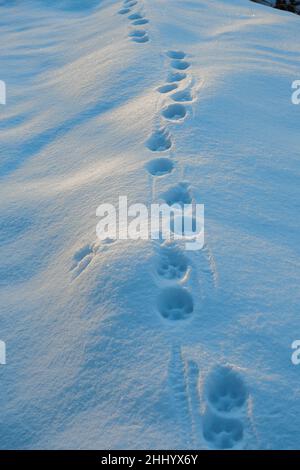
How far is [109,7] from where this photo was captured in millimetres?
4773

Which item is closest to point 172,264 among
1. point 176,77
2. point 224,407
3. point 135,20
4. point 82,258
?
point 82,258

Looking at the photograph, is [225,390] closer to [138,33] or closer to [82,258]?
[82,258]

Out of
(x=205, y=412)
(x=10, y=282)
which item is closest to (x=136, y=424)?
(x=205, y=412)

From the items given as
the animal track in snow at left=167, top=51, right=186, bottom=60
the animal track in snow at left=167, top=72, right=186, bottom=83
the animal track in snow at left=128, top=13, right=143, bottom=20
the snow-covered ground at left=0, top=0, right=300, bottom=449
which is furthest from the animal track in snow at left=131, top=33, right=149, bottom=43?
the animal track in snow at left=167, top=72, right=186, bottom=83

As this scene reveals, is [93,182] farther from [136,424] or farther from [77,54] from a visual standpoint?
[77,54]

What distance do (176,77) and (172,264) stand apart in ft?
5.96

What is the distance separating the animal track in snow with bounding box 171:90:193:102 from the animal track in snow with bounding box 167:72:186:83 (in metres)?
0.22

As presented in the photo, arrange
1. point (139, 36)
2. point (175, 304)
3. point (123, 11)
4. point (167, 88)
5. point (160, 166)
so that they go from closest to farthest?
point (175, 304), point (160, 166), point (167, 88), point (139, 36), point (123, 11)

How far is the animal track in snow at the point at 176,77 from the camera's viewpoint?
10.6 ft

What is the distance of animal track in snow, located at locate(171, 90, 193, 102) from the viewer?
300 cm

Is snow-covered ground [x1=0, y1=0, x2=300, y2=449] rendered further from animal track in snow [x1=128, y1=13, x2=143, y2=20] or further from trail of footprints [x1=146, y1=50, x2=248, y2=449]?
animal track in snow [x1=128, y1=13, x2=143, y2=20]

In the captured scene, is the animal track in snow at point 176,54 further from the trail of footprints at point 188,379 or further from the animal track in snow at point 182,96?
the trail of footprints at point 188,379

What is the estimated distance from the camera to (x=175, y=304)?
71.0 inches

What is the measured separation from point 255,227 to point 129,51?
217cm
